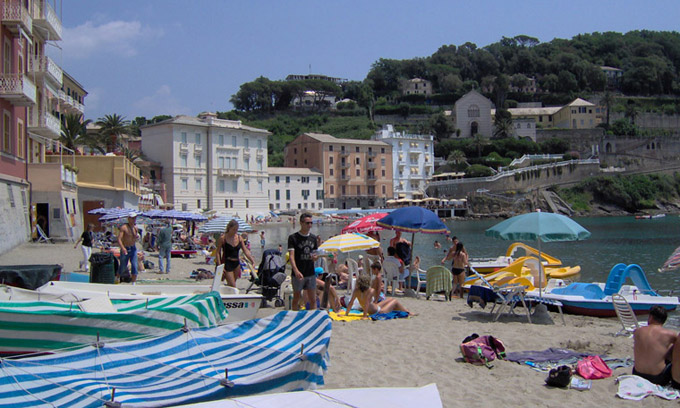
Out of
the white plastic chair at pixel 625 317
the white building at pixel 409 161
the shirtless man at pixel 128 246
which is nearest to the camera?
the white plastic chair at pixel 625 317

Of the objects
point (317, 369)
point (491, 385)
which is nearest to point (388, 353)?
point (491, 385)

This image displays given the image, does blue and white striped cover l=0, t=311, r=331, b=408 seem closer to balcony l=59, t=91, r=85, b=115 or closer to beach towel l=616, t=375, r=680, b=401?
beach towel l=616, t=375, r=680, b=401

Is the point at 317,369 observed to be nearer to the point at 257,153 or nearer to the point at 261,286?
the point at 261,286

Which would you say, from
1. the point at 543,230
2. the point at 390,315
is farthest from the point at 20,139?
the point at 543,230

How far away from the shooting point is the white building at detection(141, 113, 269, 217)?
60.9 metres

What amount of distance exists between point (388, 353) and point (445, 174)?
261ft

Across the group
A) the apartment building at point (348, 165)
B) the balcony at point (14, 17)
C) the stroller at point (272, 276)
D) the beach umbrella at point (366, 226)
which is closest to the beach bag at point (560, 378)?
the stroller at point (272, 276)

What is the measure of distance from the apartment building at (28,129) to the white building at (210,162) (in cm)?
3278

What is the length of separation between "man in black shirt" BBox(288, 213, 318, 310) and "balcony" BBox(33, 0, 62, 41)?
66.5 ft

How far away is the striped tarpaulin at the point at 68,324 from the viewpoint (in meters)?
5.67

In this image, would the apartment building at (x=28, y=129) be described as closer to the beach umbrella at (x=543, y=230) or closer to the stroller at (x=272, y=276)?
the stroller at (x=272, y=276)

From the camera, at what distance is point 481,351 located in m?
7.04

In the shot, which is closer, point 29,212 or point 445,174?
point 29,212

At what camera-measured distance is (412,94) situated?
12562cm
